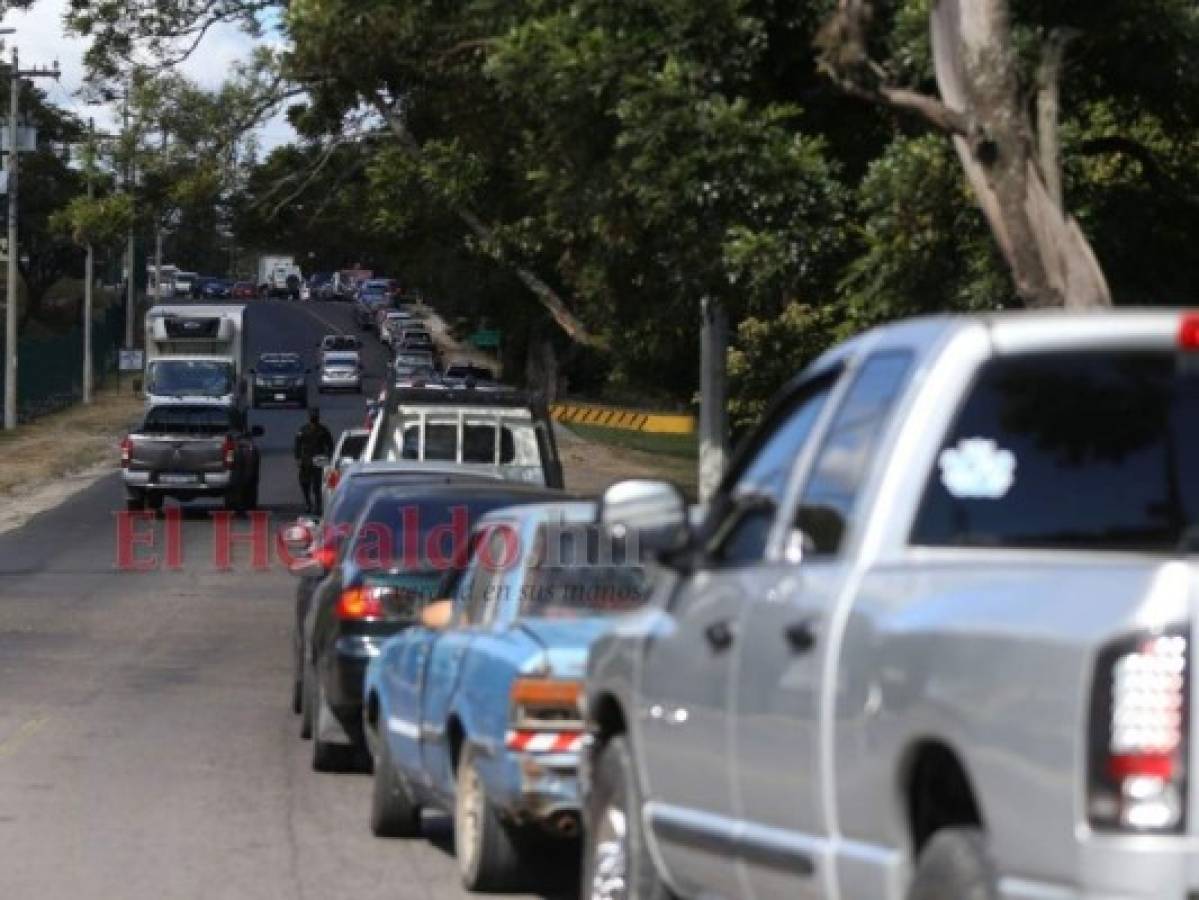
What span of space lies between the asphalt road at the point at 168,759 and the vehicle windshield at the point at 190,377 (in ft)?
73.2

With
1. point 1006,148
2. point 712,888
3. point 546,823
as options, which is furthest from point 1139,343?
point 1006,148

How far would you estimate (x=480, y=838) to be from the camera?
10.7 m

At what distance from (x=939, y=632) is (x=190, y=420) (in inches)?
1478

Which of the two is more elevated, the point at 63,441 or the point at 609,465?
the point at 609,465

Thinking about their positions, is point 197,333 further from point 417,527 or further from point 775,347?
point 417,527

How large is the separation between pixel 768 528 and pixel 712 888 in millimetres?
1040

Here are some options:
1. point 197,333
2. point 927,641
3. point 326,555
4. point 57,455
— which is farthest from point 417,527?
point 197,333

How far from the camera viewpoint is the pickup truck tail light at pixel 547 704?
9953 mm

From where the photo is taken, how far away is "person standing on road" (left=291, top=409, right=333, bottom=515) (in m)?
42.0

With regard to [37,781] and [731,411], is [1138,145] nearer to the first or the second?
[37,781]

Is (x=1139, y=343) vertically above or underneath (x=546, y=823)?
above

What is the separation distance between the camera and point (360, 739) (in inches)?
584

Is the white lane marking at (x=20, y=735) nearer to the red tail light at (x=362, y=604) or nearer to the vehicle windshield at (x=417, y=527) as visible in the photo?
the red tail light at (x=362, y=604)

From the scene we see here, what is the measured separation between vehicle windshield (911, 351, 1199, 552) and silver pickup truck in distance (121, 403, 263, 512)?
35720 millimetres
